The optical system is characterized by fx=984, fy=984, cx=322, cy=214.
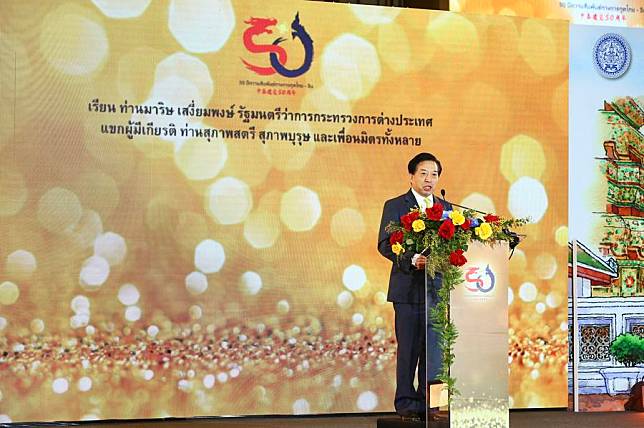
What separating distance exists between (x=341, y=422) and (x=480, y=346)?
2.00m

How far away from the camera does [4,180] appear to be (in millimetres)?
6996

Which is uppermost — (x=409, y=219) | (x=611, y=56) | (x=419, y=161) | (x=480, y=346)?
Answer: (x=611, y=56)

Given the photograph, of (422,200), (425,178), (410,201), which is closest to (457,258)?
(410,201)

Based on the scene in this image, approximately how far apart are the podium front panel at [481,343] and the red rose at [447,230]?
0.18 meters

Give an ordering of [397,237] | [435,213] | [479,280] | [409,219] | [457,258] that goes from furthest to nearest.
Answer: [397,237] → [409,219] → [435,213] → [479,280] → [457,258]

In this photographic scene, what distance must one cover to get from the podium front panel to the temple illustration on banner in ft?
8.68

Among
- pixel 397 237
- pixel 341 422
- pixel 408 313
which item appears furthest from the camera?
pixel 341 422

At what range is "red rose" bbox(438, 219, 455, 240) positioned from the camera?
560cm

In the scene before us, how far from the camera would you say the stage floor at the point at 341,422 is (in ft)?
23.3

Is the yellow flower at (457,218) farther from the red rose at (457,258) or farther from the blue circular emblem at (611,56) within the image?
the blue circular emblem at (611,56)

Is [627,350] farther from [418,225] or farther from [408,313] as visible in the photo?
[418,225]

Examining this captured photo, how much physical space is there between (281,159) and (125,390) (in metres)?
2.07

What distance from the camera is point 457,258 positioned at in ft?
18.3

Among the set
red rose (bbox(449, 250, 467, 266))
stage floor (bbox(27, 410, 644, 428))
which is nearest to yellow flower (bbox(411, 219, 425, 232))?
red rose (bbox(449, 250, 467, 266))
